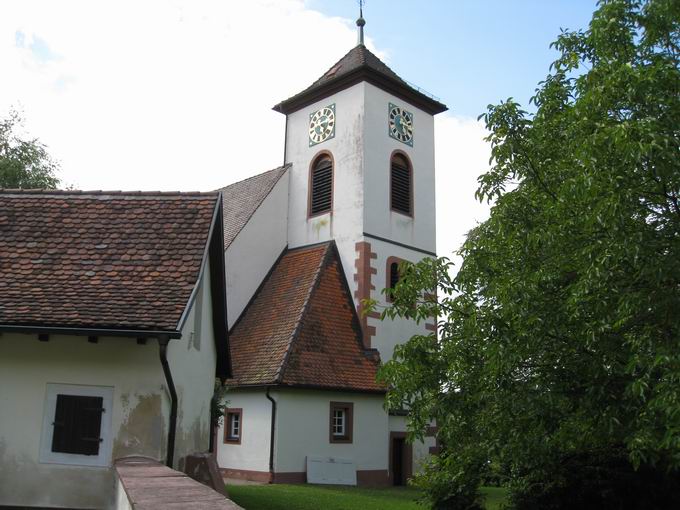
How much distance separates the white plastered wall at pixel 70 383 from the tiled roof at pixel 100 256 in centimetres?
57

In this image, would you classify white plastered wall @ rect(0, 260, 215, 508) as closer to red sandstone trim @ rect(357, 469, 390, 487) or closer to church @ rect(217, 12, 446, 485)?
church @ rect(217, 12, 446, 485)

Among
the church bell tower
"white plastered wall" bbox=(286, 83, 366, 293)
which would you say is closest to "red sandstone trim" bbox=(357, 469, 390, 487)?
A: the church bell tower

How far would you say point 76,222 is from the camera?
11992mm

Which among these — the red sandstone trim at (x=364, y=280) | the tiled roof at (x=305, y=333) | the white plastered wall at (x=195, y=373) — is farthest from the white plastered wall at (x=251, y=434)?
the white plastered wall at (x=195, y=373)

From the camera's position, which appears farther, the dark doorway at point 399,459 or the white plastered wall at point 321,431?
the dark doorway at point 399,459

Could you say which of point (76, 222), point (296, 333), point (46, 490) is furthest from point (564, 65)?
point (296, 333)

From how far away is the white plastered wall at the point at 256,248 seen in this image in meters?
24.1

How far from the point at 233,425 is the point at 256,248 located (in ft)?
21.2

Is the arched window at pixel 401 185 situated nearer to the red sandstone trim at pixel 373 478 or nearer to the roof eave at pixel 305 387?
the roof eave at pixel 305 387

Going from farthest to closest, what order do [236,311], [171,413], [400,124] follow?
1. [400,124]
2. [236,311]
3. [171,413]

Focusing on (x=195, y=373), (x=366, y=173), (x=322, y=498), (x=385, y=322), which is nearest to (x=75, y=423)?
(x=195, y=373)

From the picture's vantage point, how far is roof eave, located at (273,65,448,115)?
25.4 metres

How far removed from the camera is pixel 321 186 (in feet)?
84.6

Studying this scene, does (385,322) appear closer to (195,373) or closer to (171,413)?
(195,373)
